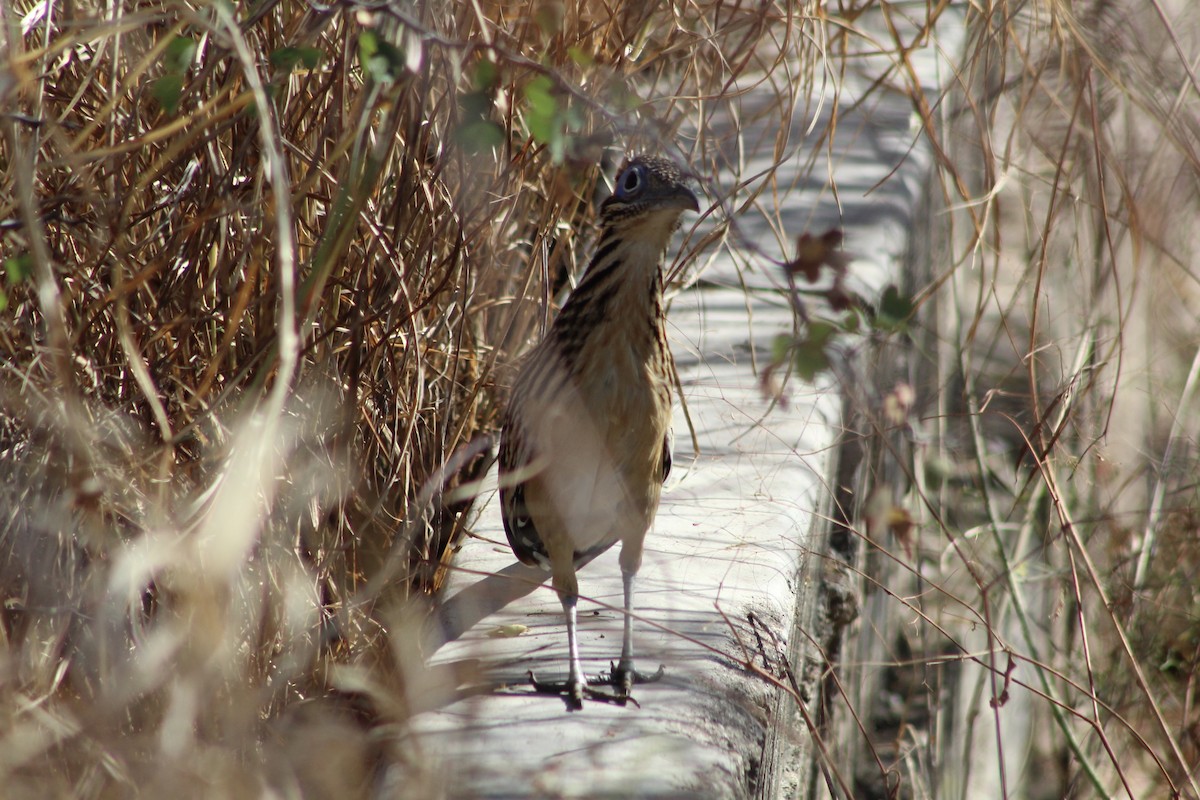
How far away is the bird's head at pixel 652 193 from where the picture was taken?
2.90 m

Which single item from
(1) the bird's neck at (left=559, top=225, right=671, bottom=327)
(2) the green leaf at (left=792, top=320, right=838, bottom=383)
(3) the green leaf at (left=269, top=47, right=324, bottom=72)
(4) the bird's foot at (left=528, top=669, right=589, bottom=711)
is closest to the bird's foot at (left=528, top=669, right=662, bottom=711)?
(4) the bird's foot at (left=528, top=669, right=589, bottom=711)

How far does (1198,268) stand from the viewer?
7.39 meters

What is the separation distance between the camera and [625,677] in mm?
3094

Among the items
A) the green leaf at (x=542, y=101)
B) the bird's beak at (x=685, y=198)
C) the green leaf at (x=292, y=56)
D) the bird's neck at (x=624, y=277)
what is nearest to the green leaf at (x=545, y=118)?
the green leaf at (x=542, y=101)

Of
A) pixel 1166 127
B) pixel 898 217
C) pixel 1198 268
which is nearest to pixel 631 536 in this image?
pixel 1166 127

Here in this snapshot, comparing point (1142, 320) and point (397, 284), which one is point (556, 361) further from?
point (1142, 320)

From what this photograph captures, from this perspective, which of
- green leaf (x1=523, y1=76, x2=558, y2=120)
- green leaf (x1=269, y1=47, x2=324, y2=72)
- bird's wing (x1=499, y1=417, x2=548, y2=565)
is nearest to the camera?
green leaf (x1=523, y1=76, x2=558, y2=120)

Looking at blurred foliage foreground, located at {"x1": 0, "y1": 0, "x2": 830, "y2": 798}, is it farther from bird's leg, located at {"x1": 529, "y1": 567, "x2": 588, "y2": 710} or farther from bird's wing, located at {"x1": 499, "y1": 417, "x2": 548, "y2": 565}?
bird's leg, located at {"x1": 529, "y1": 567, "x2": 588, "y2": 710}

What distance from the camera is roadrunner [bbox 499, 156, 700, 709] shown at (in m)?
3.06

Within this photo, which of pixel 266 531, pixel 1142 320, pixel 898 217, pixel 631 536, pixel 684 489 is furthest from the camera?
pixel 1142 320

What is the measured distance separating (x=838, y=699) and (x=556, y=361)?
2.06 m

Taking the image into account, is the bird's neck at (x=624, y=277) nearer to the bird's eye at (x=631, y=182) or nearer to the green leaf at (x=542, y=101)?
the bird's eye at (x=631, y=182)

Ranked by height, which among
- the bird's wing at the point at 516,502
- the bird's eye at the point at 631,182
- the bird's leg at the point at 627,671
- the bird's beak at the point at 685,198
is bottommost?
the bird's leg at the point at 627,671

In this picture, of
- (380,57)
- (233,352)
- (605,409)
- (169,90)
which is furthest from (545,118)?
(233,352)
